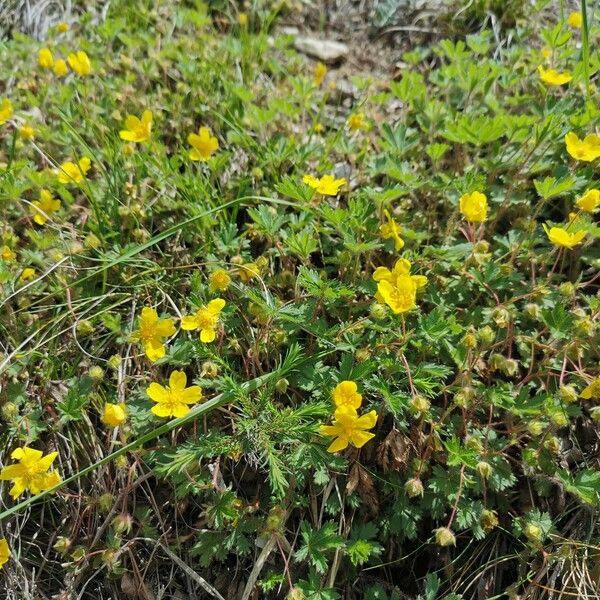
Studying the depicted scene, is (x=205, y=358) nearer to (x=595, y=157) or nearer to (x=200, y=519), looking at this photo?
(x=200, y=519)

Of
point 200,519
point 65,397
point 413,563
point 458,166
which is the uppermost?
point 458,166

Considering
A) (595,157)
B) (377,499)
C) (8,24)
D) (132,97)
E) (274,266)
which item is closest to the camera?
(377,499)

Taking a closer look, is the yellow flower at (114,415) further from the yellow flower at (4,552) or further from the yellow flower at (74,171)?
the yellow flower at (74,171)

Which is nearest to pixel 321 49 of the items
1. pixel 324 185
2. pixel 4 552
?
pixel 324 185

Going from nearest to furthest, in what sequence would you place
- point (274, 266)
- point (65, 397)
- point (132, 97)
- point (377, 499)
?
point (377, 499)
point (65, 397)
point (274, 266)
point (132, 97)

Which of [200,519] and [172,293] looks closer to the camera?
[200,519]

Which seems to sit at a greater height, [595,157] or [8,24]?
[8,24]

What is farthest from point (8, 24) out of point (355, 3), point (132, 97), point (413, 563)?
point (413, 563)
